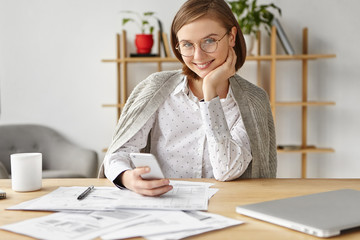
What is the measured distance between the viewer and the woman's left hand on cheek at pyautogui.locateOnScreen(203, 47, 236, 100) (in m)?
1.44

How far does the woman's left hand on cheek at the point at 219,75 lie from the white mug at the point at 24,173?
588mm

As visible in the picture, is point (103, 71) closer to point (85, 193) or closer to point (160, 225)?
point (85, 193)

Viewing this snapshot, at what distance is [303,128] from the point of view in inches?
139

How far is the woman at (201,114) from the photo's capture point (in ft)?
4.73

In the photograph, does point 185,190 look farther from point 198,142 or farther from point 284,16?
point 284,16

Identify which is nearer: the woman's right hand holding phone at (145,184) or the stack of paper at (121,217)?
the stack of paper at (121,217)

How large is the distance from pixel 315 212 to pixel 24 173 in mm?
816

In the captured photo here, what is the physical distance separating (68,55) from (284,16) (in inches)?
73.6

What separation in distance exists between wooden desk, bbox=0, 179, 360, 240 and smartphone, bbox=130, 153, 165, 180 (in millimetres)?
162

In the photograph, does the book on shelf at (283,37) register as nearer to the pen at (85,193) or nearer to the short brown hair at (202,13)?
the short brown hair at (202,13)

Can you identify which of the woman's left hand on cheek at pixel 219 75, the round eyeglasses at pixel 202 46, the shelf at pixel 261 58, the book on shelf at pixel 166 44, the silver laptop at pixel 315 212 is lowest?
the silver laptop at pixel 315 212

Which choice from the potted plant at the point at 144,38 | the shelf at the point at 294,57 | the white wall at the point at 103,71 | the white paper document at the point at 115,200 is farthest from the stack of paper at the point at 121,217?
the white wall at the point at 103,71

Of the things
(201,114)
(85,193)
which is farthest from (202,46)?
(85,193)

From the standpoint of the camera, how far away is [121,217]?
0.95 meters
